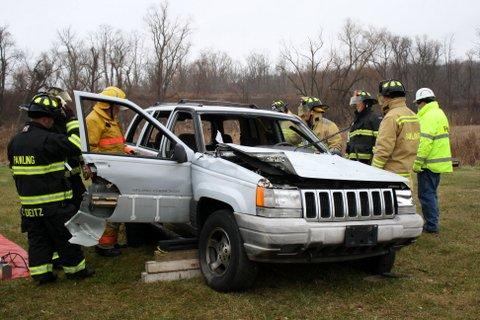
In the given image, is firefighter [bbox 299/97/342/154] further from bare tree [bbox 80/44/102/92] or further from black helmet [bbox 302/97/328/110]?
bare tree [bbox 80/44/102/92]

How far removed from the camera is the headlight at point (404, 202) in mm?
4539

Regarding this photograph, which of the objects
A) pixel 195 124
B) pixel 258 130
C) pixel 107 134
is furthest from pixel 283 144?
pixel 107 134

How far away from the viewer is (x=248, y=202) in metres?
4.07

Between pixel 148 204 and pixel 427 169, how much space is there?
413cm

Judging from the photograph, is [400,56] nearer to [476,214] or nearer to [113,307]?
[476,214]

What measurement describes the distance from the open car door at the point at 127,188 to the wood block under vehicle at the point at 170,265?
42cm

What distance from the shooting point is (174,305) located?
4.19 m

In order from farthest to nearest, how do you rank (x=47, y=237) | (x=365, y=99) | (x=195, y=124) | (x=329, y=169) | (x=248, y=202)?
(x=365, y=99)
(x=195, y=124)
(x=47, y=237)
(x=329, y=169)
(x=248, y=202)

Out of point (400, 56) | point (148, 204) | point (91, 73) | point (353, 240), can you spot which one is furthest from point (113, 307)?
point (400, 56)

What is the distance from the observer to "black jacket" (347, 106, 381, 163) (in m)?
6.56

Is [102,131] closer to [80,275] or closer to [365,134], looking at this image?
[80,275]

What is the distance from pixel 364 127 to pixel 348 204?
269 centimetres

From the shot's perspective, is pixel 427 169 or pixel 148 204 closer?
pixel 148 204

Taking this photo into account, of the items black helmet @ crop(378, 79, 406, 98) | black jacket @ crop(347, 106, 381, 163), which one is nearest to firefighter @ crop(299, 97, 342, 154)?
black jacket @ crop(347, 106, 381, 163)
